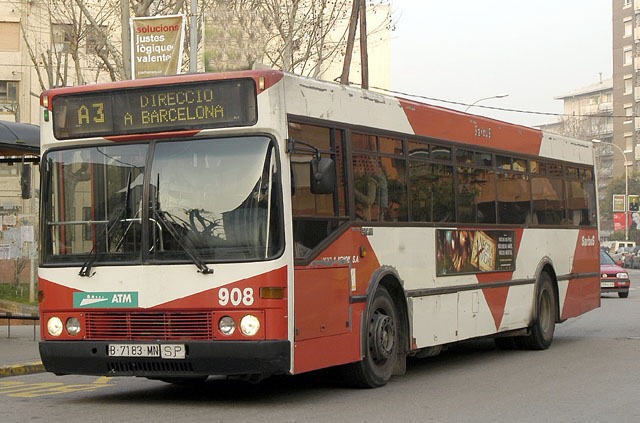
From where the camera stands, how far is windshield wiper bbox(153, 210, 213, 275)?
32.1 ft

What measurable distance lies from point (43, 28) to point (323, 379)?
40753 mm

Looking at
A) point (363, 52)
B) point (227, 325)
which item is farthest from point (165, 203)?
point (363, 52)

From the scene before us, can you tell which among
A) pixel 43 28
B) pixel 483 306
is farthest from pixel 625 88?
pixel 483 306

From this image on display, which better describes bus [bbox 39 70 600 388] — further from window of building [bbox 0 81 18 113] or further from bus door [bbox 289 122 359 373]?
window of building [bbox 0 81 18 113]

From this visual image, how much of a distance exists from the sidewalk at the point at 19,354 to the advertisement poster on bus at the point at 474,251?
18.0 ft

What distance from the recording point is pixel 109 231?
33.4ft

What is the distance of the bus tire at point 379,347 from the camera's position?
1121cm

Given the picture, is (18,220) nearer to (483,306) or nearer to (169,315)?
(483,306)

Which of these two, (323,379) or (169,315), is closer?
(169,315)

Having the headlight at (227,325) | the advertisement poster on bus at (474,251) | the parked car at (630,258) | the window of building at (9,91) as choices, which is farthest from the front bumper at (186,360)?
the parked car at (630,258)

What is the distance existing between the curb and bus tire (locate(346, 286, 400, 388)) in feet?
16.9

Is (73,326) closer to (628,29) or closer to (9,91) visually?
(9,91)

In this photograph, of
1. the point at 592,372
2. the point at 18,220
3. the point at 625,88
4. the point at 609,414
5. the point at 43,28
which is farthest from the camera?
the point at 625,88

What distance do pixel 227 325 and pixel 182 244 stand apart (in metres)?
0.82
